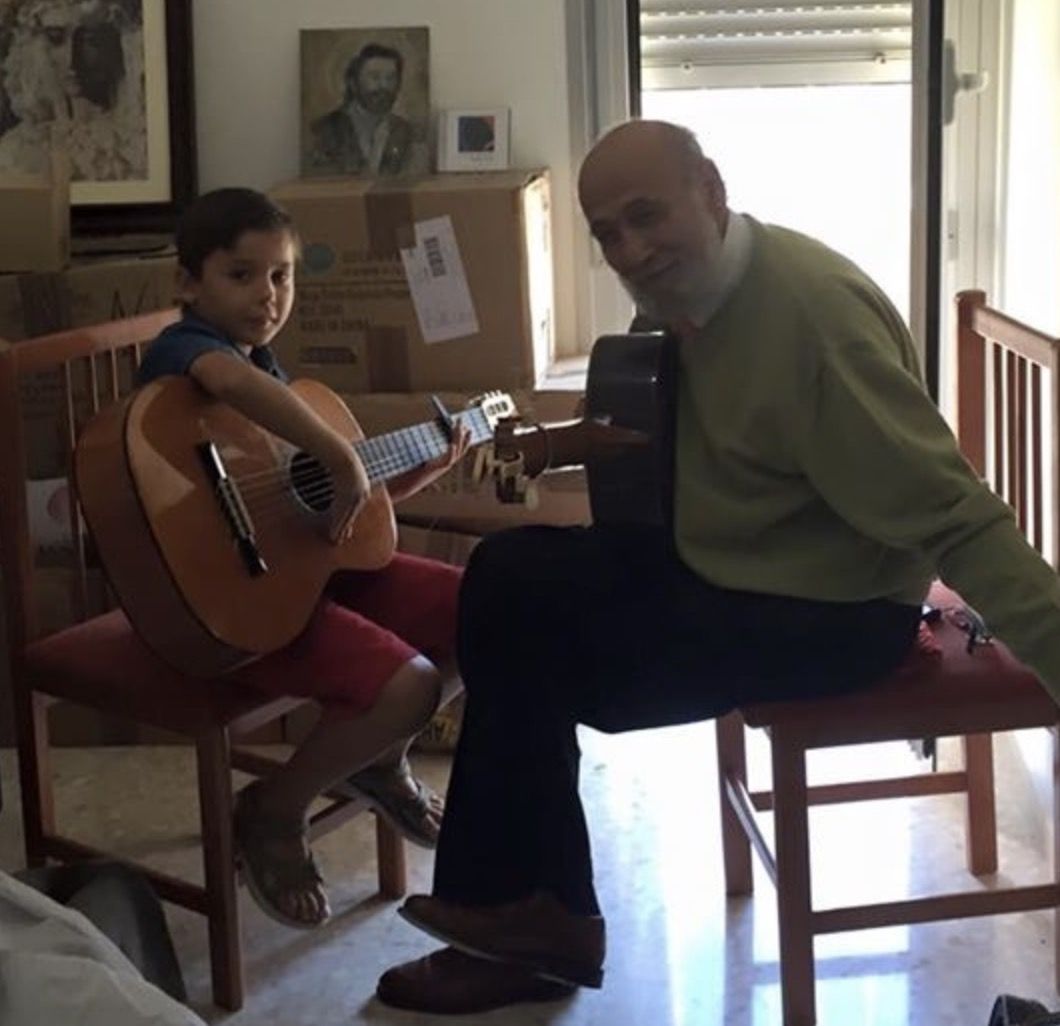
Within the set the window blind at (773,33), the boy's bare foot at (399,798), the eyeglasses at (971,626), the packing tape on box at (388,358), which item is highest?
the window blind at (773,33)

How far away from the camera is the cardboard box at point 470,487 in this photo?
111 inches

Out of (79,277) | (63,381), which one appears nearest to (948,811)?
(63,381)

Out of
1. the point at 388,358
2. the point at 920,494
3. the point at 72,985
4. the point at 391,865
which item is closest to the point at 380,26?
the point at 388,358

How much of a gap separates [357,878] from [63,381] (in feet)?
2.56

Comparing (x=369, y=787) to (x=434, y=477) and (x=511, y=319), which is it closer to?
(x=434, y=477)

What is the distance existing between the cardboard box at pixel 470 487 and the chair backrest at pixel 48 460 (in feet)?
1.30

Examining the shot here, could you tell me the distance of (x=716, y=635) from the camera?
6.44 ft

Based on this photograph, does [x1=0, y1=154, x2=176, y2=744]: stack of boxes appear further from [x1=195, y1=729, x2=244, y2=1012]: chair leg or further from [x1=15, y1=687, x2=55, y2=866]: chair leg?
[x1=195, y1=729, x2=244, y2=1012]: chair leg

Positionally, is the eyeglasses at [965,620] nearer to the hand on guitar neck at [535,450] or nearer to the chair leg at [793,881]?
the chair leg at [793,881]

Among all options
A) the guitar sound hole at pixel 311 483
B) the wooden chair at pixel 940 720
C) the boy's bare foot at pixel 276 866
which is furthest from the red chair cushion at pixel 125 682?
the wooden chair at pixel 940 720

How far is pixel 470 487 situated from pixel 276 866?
0.87m

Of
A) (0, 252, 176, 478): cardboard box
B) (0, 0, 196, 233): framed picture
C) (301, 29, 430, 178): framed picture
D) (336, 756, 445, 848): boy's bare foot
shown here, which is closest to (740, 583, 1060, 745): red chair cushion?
(336, 756, 445, 848): boy's bare foot

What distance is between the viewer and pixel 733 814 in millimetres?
2402

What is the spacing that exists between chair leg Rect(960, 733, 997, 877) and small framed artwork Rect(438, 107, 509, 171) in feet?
4.14
